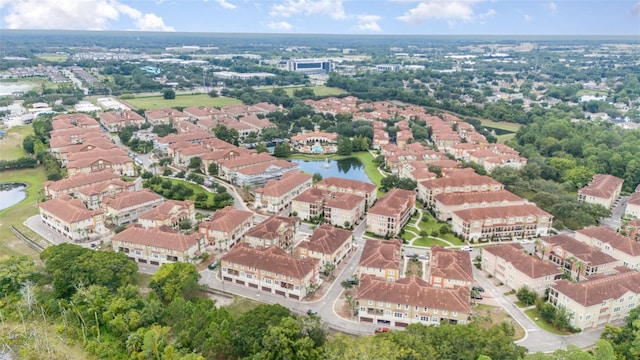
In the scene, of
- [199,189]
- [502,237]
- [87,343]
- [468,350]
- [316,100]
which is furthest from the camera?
[316,100]

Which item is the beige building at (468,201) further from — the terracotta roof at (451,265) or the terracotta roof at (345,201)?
the terracotta roof at (451,265)

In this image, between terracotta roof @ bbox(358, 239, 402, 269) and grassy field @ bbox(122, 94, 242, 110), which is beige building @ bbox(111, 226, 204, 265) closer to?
terracotta roof @ bbox(358, 239, 402, 269)

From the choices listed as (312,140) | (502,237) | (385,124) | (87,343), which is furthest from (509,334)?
(385,124)

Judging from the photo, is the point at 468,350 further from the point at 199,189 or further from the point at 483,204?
the point at 199,189

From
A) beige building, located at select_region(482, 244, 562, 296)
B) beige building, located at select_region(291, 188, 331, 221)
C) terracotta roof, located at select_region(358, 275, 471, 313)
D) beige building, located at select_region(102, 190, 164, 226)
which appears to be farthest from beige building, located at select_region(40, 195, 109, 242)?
beige building, located at select_region(482, 244, 562, 296)

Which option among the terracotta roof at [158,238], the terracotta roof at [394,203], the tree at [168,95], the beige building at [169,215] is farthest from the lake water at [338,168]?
the tree at [168,95]

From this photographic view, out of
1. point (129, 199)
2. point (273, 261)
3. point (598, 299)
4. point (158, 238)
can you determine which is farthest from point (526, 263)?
point (129, 199)
